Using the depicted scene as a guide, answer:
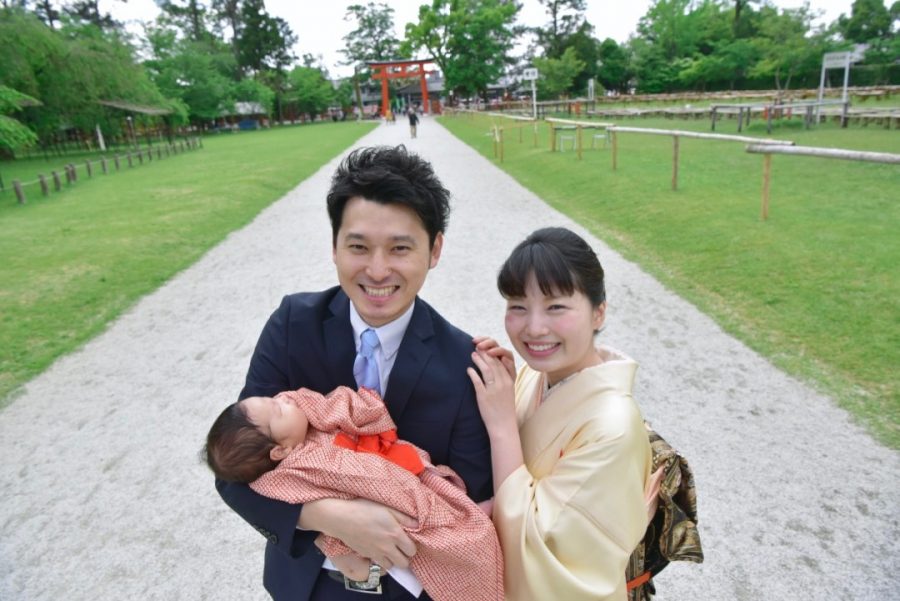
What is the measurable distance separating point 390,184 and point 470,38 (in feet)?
209

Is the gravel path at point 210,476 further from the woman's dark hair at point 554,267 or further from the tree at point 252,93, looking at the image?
the tree at point 252,93

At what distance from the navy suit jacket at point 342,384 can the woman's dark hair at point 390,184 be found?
236 millimetres

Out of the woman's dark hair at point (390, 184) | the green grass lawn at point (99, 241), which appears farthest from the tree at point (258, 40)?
the woman's dark hair at point (390, 184)

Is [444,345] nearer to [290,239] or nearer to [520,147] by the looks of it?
[290,239]

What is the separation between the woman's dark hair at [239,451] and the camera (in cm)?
148

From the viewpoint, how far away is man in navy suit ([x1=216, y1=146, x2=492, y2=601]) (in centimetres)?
144

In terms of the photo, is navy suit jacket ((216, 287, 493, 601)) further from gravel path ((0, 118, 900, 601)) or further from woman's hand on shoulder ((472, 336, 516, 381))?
gravel path ((0, 118, 900, 601))

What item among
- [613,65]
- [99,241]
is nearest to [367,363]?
[99,241]

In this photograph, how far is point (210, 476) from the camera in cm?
357

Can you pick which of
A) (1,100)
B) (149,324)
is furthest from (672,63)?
(149,324)

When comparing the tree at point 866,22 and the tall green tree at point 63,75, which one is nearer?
the tall green tree at point 63,75

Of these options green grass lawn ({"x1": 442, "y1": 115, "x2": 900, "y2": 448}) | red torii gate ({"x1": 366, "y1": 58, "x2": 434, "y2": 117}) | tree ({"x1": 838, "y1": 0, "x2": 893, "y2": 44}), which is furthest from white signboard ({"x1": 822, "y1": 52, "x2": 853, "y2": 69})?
red torii gate ({"x1": 366, "y1": 58, "x2": 434, "y2": 117})

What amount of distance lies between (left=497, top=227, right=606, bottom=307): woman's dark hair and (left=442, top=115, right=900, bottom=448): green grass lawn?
9.77 feet

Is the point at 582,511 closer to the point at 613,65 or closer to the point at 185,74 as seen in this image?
the point at 185,74
